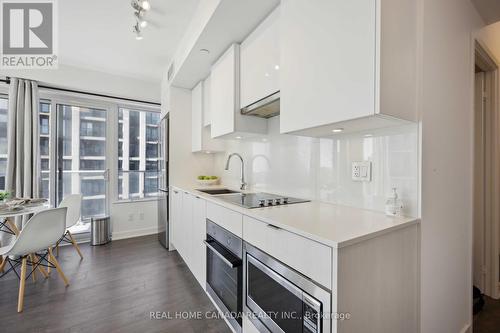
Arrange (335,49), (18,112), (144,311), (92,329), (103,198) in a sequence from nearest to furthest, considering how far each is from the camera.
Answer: (335,49)
(92,329)
(144,311)
(18,112)
(103,198)

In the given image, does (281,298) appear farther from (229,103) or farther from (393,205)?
(229,103)

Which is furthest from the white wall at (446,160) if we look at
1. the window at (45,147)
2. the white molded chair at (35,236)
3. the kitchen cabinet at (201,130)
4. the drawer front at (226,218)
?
the window at (45,147)

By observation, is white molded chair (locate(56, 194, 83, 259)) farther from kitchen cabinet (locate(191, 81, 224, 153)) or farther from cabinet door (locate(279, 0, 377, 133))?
cabinet door (locate(279, 0, 377, 133))

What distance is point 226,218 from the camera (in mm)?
1567

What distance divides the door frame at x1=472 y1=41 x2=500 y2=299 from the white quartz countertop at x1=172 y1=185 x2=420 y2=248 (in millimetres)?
1617

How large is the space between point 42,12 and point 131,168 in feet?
7.62

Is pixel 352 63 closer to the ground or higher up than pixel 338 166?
higher up

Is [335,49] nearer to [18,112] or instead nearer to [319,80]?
[319,80]

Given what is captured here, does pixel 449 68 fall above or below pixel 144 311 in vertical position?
above

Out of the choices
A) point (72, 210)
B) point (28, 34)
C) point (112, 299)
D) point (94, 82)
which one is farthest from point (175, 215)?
point (28, 34)

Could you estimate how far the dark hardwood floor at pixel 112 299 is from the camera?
1640 mm

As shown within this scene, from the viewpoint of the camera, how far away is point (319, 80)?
3.64 ft

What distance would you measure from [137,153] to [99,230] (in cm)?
138

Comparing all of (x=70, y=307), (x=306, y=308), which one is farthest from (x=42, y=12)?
(x=306, y=308)
